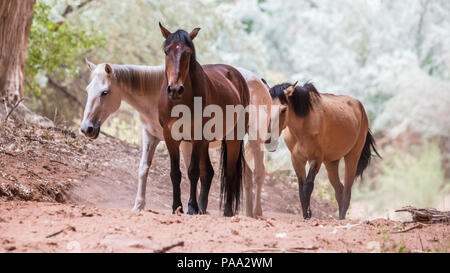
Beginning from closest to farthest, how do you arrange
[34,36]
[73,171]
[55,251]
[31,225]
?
[55,251] < [31,225] < [73,171] < [34,36]

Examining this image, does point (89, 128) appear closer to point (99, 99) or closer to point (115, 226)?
point (99, 99)

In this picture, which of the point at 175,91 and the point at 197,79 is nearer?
the point at 175,91

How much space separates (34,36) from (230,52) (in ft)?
31.3

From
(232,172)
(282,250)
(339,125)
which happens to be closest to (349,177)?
(339,125)

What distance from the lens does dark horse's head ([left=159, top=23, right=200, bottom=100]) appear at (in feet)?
18.8

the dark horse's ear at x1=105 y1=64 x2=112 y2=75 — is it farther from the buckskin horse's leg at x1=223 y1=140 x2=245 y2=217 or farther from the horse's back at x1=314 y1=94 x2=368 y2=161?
the horse's back at x1=314 y1=94 x2=368 y2=161

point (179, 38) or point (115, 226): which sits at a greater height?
point (179, 38)

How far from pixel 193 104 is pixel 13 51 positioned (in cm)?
482

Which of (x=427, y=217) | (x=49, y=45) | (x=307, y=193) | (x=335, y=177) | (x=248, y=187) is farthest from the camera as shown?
(x=49, y=45)

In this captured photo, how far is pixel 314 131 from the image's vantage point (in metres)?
8.58
